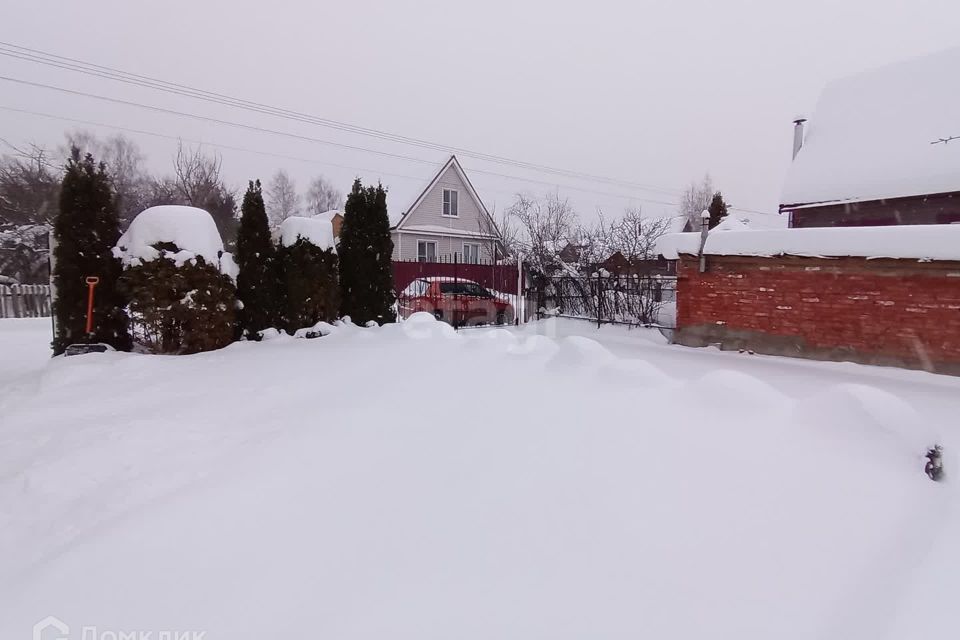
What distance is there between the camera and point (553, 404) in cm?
377

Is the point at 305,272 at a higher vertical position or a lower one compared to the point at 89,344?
higher

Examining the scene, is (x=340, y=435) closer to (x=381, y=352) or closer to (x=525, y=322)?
(x=381, y=352)

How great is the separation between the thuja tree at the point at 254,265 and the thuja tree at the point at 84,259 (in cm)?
163

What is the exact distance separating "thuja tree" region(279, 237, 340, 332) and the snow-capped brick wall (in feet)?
22.0

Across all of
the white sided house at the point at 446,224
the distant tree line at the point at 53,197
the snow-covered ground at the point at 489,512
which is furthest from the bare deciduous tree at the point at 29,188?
the snow-covered ground at the point at 489,512

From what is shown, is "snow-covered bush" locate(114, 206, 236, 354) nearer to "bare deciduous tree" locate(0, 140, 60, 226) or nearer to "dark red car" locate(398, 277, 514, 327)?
"dark red car" locate(398, 277, 514, 327)

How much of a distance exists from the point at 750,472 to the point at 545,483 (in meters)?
1.25

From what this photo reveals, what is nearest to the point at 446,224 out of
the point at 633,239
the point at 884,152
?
the point at 633,239

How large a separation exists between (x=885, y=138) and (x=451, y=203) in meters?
16.8

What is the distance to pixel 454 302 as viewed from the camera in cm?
1232

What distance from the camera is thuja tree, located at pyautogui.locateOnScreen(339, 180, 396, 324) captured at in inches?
366

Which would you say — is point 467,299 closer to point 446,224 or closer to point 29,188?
point 446,224

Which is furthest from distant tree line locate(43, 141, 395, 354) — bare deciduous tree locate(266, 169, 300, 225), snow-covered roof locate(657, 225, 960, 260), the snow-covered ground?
bare deciduous tree locate(266, 169, 300, 225)

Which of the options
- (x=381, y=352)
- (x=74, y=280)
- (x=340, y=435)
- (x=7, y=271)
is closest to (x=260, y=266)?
(x=74, y=280)
